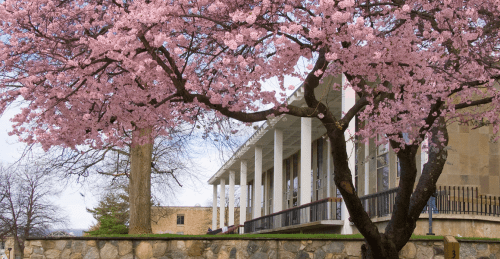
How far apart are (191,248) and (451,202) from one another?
8.82 m

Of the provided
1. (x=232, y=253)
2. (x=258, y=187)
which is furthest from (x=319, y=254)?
(x=258, y=187)

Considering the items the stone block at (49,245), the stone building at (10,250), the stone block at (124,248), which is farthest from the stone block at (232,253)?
the stone building at (10,250)

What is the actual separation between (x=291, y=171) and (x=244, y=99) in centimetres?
2525

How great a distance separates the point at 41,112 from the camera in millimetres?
9367

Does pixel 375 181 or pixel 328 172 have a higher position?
pixel 328 172

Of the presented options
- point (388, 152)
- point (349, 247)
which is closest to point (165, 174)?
point (388, 152)

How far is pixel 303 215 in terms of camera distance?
2181cm

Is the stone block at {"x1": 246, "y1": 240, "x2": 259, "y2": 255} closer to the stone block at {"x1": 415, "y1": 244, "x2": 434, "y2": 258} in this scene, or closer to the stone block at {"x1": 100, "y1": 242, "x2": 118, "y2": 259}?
the stone block at {"x1": 100, "y1": 242, "x2": 118, "y2": 259}

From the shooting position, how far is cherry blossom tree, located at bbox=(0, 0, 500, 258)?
25.8 ft

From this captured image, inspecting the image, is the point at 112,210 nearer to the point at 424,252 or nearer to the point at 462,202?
the point at 462,202

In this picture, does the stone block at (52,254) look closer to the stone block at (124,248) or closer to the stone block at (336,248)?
the stone block at (124,248)

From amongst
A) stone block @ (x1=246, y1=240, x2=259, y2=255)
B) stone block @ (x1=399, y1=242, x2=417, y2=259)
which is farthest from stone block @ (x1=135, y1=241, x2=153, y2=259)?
stone block @ (x1=399, y1=242, x2=417, y2=259)

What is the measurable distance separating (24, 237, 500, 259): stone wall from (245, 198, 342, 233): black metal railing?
7823mm

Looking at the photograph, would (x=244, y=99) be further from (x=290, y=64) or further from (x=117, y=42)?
(x=117, y=42)
